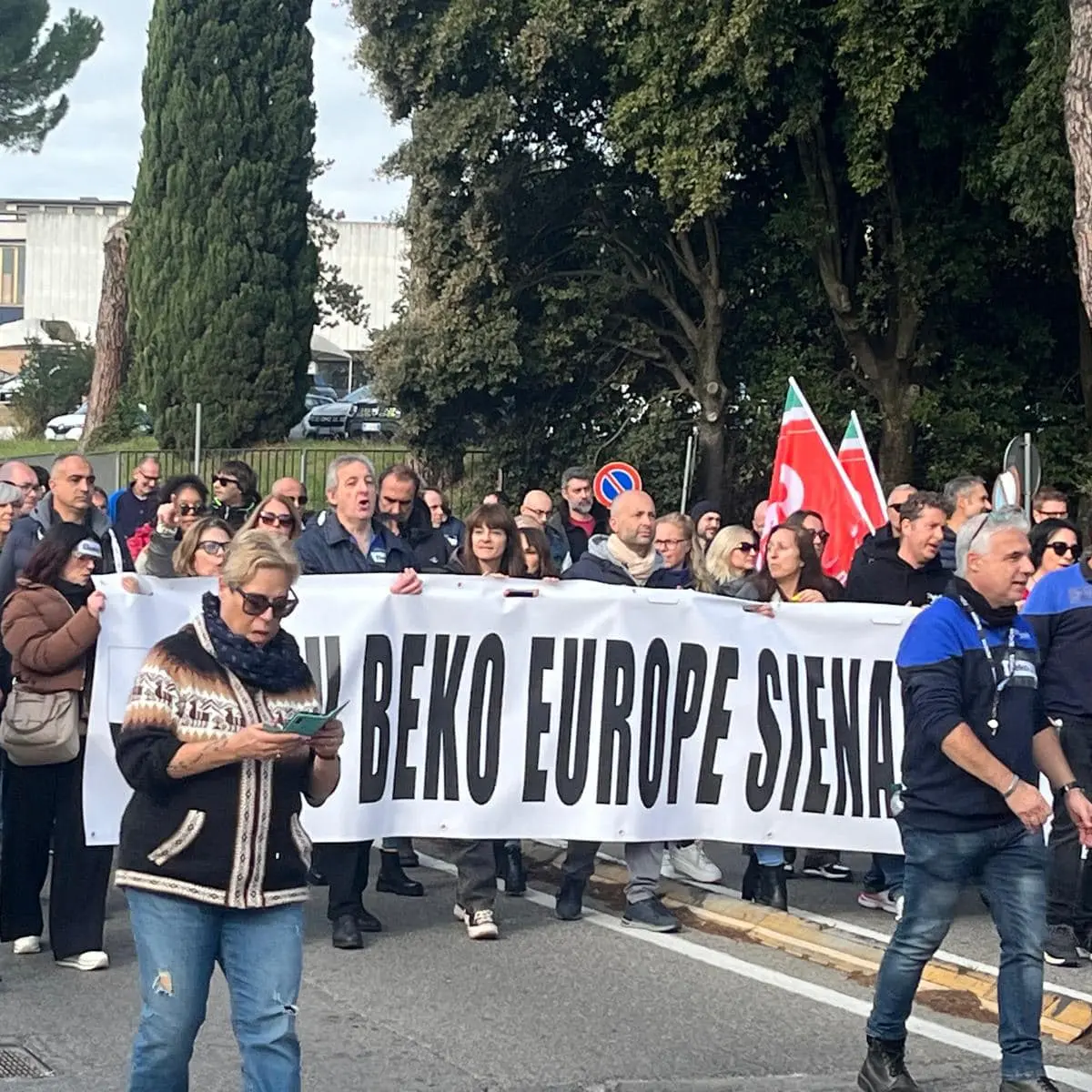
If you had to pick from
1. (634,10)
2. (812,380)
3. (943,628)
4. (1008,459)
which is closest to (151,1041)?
(943,628)

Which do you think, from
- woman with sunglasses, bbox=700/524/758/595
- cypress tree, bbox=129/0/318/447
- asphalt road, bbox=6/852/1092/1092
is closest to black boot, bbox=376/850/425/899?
asphalt road, bbox=6/852/1092/1092

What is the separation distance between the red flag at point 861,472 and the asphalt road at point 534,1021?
7.99 meters

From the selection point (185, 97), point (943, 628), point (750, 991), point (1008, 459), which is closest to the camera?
point (943, 628)

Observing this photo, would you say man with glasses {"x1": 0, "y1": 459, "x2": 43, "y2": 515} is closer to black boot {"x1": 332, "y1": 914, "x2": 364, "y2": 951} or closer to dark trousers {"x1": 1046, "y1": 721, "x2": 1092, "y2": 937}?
black boot {"x1": 332, "y1": 914, "x2": 364, "y2": 951}

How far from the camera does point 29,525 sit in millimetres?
9742

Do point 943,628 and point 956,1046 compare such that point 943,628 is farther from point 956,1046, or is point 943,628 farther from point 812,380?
point 812,380

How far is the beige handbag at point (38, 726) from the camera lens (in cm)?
765

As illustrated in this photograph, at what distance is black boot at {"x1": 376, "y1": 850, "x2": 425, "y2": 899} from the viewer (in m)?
9.21

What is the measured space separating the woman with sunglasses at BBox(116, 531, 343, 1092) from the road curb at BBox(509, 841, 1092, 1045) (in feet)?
11.4

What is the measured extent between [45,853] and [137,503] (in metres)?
7.52

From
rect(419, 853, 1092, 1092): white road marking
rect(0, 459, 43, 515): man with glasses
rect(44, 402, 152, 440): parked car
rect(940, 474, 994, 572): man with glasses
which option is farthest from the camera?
rect(44, 402, 152, 440): parked car

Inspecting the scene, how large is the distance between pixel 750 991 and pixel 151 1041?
3353 millimetres

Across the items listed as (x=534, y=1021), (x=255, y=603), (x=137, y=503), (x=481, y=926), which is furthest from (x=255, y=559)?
(x=137, y=503)

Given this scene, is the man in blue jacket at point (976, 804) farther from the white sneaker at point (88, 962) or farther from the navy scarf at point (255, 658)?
the white sneaker at point (88, 962)
